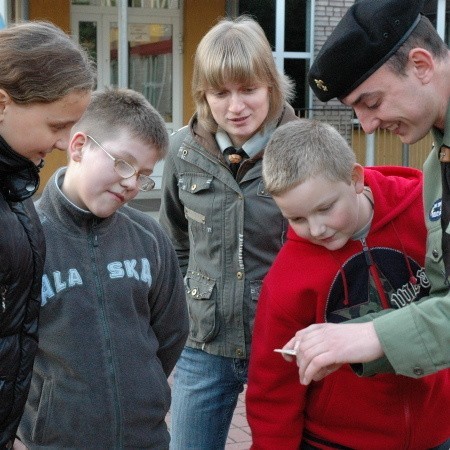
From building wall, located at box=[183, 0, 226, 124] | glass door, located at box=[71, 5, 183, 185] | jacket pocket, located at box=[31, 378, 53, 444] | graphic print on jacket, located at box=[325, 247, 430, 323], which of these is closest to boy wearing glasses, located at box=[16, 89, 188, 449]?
jacket pocket, located at box=[31, 378, 53, 444]

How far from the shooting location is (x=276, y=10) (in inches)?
558

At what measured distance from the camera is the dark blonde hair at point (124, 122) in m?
2.66

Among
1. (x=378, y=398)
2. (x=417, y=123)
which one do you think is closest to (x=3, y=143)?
(x=417, y=123)

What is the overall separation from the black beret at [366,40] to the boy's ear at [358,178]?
10.4 inches

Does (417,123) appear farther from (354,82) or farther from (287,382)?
(287,382)

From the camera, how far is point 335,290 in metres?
2.49

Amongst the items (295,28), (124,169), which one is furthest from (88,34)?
(124,169)

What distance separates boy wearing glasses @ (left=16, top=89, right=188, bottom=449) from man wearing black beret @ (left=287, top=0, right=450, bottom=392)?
545 millimetres

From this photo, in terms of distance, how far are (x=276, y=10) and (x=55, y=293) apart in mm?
12287

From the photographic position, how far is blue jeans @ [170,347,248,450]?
3.22 meters

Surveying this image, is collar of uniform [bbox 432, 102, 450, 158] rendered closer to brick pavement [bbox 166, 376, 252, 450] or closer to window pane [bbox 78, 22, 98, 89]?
brick pavement [bbox 166, 376, 252, 450]

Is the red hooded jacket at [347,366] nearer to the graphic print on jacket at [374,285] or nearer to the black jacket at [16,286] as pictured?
the graphic print on jacket at [374,285]

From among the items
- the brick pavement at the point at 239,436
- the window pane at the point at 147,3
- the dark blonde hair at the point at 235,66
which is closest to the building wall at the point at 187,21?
the window pane at the point at 147,3

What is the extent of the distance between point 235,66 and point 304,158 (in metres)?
0.75
